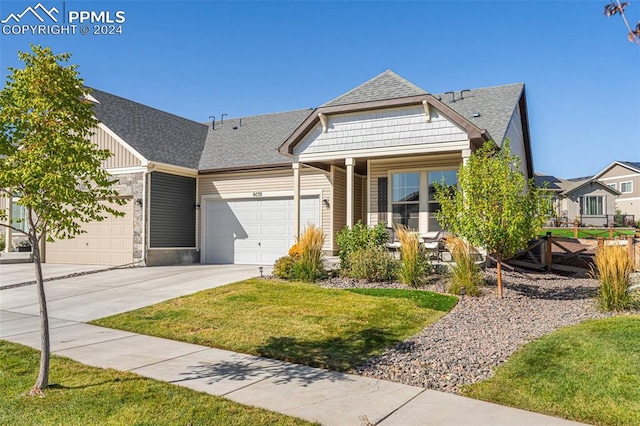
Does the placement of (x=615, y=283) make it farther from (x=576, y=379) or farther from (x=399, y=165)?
(x=399, y=165)

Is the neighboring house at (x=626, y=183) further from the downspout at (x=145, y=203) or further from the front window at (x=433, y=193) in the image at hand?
the downspout at (x=145, y=203)

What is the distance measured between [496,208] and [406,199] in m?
5.29

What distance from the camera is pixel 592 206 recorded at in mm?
33188

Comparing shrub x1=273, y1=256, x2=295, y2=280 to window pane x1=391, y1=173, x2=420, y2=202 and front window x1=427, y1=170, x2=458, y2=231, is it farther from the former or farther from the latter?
front window x1=427, y1=170, x2=458, y2=231

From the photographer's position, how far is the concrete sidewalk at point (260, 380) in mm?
3922

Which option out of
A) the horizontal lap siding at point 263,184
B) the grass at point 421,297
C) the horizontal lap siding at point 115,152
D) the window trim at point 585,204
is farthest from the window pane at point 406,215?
the window trim at point 585,204

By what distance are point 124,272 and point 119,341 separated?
7.96 m

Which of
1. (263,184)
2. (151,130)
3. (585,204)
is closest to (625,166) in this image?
(585,204)

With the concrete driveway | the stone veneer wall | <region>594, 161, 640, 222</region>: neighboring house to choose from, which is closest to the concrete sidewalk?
the concrete driveway

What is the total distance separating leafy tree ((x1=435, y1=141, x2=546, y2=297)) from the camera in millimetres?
8820

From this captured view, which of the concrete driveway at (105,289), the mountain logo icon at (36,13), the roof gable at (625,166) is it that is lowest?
the concrete driveway at (105,289)

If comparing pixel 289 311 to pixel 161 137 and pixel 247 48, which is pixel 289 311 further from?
pixel 161 137

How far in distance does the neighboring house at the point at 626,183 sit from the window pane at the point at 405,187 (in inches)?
1256

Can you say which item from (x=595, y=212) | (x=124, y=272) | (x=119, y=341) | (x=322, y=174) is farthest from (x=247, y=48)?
(x=595, y=212)
